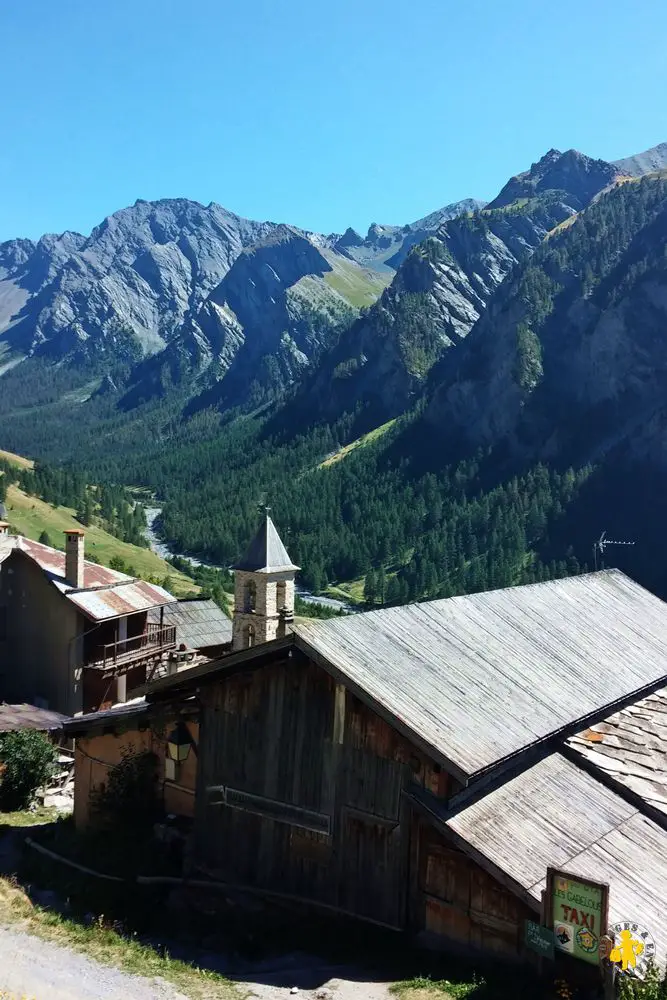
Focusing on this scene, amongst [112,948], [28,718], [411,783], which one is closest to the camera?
[112,948]

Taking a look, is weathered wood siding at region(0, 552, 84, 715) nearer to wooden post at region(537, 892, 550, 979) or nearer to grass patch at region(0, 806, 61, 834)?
grass patch at region(0, 806, 61, 834)

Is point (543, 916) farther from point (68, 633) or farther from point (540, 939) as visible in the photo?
point (68, 633)

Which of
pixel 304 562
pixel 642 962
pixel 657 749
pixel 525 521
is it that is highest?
pixel 525 521

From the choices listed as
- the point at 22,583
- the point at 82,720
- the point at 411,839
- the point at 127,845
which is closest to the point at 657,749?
the point at 411,839

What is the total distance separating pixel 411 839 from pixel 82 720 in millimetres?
10359

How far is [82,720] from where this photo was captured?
2217cm

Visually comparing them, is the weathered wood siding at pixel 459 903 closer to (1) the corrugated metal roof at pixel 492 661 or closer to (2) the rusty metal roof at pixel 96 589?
(1) the corrugated metal roof at pixel 492 661

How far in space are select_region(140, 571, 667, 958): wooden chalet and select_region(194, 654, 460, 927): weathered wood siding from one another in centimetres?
3

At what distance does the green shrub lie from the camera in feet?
85.6

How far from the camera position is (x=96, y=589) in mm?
40219

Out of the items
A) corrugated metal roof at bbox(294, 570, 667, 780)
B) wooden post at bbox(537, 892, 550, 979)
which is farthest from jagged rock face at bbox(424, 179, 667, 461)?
wooden post at bbox(537, 892, 550, 979)

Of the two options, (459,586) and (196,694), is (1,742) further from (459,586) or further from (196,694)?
(459,586)

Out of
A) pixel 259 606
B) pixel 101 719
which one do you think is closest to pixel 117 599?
pixel 259 606

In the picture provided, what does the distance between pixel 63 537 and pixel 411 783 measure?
105 m
